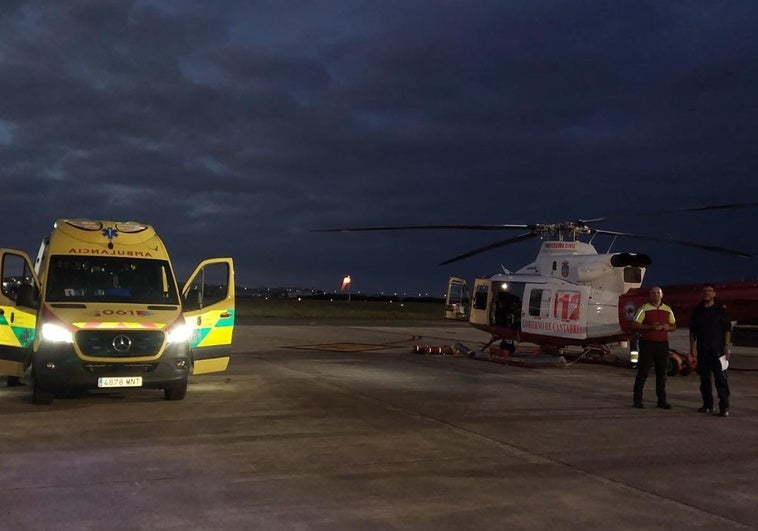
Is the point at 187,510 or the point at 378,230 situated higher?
the point at 378,230

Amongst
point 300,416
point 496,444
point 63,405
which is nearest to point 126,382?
point 63,405

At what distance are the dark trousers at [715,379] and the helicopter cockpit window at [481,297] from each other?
880 centimetres

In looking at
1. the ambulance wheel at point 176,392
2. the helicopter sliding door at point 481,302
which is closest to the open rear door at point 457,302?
the helicopter sliding door at point 481,302

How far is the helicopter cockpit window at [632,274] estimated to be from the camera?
647 inches

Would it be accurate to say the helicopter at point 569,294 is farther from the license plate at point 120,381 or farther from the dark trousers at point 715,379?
the license plate at point 120,381

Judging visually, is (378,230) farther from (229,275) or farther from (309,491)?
(309,491)

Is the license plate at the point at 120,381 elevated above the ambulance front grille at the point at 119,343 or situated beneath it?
situated beneath

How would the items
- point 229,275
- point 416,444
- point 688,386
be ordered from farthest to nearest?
point 688,386
point 229,275
point 416,444

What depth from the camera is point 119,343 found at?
30.7ft

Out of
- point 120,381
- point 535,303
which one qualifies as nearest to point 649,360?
point 535,303

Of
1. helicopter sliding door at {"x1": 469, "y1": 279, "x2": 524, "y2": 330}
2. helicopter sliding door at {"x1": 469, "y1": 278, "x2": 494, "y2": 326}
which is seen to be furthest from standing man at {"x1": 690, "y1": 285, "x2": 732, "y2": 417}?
helicopter sliding door at {"x1": 469, "y1": 278, "x2": 494, "y2": 326}

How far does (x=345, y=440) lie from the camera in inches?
307

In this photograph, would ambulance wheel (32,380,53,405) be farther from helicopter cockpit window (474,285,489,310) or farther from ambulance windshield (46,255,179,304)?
helicopter cockpit window (474,285,489,310)

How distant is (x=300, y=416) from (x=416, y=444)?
2.05 metres
